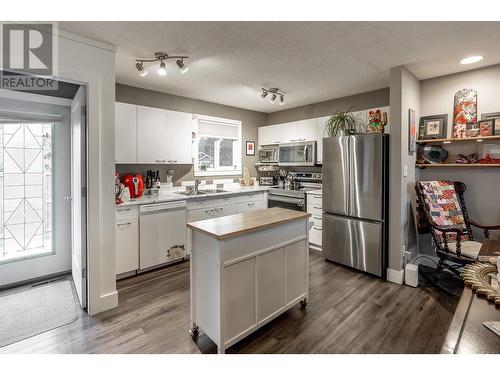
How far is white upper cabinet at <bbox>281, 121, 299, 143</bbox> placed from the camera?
4590 millimetres

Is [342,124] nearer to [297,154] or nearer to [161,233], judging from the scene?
[297,154]

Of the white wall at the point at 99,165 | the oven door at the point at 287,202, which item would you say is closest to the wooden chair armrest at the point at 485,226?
the oven door at the point at 287,202

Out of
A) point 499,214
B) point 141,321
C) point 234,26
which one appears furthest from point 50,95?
point 499,214

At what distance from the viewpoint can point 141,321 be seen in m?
2.21

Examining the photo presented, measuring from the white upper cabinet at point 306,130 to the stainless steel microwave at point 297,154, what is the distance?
99 millimetres

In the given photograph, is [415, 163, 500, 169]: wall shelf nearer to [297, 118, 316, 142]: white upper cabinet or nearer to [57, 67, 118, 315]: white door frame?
[297, 118, 316, 142]: white upper cabinet

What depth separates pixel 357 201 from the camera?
10.6 feet

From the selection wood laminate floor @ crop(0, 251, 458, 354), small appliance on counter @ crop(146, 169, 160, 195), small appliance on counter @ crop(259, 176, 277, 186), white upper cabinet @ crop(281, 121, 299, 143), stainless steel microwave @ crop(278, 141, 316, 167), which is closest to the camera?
wood laminate floor @ crop(0, 251, 458, 354)

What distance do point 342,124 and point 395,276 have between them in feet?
6.83

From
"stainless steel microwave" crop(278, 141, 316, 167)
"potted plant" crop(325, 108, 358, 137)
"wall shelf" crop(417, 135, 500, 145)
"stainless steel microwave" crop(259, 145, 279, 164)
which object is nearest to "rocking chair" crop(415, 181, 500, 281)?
"wall shelf" crop(417, 135, 500, 145)

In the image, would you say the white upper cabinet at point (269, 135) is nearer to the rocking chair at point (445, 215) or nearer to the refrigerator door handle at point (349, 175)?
the refrigerator door handle at point (349, 175)

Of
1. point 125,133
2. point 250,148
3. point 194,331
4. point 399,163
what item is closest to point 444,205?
point 399,163

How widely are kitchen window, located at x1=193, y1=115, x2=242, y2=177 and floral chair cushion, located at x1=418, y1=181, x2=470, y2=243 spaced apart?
3026 mm
